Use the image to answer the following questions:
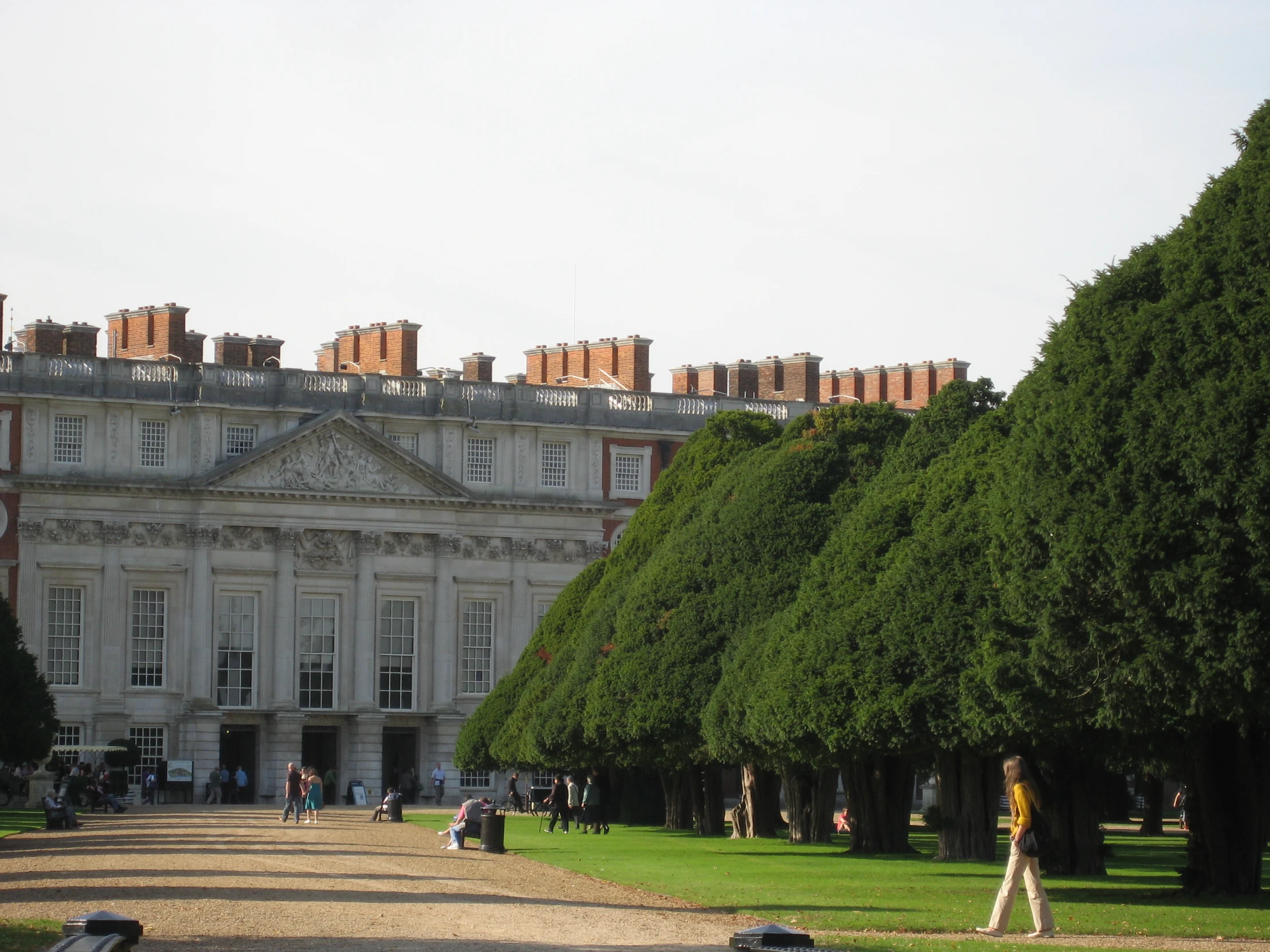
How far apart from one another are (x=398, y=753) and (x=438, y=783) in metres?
2.52

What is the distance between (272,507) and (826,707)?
122ft

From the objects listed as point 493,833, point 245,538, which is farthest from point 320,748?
point 493,833

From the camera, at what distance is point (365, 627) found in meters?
64.2

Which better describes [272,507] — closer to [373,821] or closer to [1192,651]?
[373,821]

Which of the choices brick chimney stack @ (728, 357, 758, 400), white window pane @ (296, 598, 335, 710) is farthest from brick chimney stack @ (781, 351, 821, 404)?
white window pane @ (296, 598, 335, 710)

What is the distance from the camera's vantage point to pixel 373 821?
152 feet

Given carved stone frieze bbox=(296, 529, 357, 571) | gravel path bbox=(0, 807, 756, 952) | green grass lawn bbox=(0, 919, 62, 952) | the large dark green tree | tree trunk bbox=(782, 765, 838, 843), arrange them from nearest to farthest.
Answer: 1. green grass lawn bbox=(0, 919, 62, 952)
2. gravel path bbox=(0, 807, 756, 952)
3. tree trunk bbox=(782, 765, 838, 843)
4. the large dark green tree
5. carved stone frieze bbox=(296, 529, 357, 571)

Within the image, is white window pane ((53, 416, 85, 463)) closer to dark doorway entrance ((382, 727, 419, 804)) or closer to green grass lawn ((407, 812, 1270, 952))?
dark doorway entrance ((382, 727, 419, 804))

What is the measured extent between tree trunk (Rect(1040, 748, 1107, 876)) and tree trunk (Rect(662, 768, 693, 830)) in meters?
17.5

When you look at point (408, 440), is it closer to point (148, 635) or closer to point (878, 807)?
point (148, 635)

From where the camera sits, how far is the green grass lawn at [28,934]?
16.7 metres

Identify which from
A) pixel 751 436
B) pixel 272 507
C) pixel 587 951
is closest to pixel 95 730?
pixel 272 507

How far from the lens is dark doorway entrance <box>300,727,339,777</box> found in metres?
64.2

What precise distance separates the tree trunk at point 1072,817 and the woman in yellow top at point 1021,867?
11.0 meters
